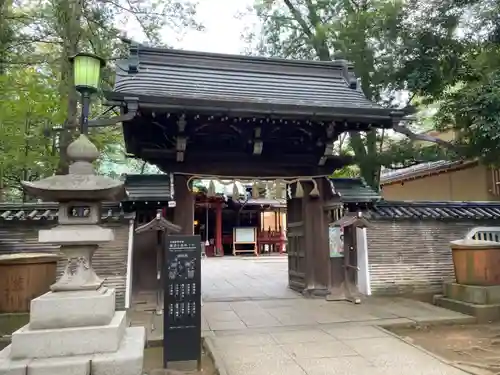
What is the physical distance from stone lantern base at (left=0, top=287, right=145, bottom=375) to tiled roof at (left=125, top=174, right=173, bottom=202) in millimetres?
3241

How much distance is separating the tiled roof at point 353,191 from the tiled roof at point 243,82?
179 centimetres

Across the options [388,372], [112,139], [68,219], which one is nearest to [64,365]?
[68,219]

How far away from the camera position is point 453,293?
786 centimetres

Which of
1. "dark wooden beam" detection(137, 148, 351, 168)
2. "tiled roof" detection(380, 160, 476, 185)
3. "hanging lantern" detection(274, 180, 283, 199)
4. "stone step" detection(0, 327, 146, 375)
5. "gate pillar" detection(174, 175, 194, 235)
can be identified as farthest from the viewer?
"tiled roof" detection(380, 160, 476, 185)

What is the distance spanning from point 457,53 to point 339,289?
588 cm

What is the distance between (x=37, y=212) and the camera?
7781 millimetres

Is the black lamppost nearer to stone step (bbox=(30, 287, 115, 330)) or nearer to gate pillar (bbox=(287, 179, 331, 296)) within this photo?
stone step (bbox=(30, 287, 115, 330))

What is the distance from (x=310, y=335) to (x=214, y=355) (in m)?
1.62

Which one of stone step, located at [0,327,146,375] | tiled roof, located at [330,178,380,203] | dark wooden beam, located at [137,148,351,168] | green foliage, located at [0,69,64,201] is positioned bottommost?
stone step, located at [0,327,146,375]

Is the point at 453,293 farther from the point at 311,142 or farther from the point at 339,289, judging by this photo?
the point at 311,142

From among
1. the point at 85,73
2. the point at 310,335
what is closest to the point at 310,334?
the point at 310,335

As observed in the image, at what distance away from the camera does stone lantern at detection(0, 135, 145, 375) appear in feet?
12.8

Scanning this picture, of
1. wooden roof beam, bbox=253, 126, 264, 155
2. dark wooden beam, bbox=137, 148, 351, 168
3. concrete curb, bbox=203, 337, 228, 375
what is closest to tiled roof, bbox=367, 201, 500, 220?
dark wooden beam, bbox=137, 148, 351, 168

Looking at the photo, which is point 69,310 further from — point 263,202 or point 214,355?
point 263,202
